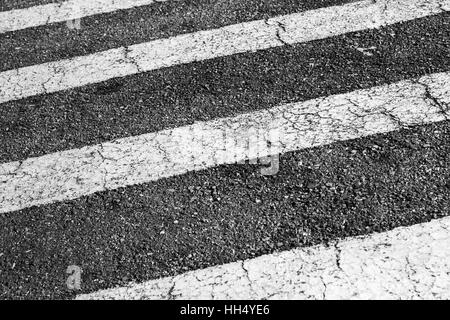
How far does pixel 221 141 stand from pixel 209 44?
1107 millimetres

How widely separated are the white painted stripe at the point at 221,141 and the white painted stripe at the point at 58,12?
5.61 ft

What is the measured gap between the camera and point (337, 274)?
2.86 metres

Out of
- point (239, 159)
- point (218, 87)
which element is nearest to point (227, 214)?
point (239, 159)

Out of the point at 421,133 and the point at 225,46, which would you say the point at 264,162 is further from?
the point at 225,46

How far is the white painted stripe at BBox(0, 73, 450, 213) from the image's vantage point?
3.54m

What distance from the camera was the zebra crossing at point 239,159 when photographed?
2953mm

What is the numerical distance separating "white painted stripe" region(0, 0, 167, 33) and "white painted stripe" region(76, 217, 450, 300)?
2.84 meters

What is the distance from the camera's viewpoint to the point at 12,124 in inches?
162

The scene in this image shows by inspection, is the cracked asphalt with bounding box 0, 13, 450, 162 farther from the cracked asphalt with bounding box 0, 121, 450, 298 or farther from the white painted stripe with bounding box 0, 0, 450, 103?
the cracked asphalt with bounding box 0, 121, 450, 298

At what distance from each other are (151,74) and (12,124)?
0.97m

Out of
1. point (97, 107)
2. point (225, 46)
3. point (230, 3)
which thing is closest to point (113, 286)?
point (97, 107)

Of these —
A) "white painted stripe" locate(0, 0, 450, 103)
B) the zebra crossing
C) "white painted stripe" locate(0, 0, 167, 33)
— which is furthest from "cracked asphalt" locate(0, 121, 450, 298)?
"white painted stripe" locate(0, 0, 167, 33)

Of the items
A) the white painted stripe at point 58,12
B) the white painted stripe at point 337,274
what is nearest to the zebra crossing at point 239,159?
the white painted stripe at point 337,274

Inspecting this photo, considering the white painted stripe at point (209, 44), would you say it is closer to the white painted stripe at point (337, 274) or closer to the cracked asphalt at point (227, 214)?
the cracked asphalt at point (227, 214)
